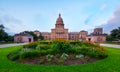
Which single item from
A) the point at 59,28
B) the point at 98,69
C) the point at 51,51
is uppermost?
the point at 59,28

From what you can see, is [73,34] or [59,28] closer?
[59,28]

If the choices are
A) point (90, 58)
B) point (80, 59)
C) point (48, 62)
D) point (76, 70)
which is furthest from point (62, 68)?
point (90, 58)

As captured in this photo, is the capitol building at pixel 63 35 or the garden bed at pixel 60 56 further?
the capitol building at pixel 63 35

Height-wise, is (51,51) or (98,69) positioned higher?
(51,51)

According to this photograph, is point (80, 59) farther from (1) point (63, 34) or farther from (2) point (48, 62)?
(1) point (63, 34)

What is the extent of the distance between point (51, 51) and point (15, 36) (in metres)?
72.1

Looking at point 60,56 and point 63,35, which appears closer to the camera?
point 60,56

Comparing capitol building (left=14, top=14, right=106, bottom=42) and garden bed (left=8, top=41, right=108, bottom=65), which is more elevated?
capitol building (left=14, top=14, right=106, bottom=42)

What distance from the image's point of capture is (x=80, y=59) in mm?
9250

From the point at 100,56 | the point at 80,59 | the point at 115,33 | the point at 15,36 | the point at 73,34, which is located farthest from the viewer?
the point at 73,34

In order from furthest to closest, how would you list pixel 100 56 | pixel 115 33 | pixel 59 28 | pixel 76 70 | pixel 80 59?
pixel 59 28
pixel 115 33
pixel 100 56
pixel 80 59
pixel 76 70

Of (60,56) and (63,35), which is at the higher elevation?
(63,35)

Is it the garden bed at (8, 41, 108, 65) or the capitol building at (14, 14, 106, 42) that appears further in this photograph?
the capitol building at (14, 14, 106, 42)

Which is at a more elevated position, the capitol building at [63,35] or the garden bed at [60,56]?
the capitol building at [63,35]
